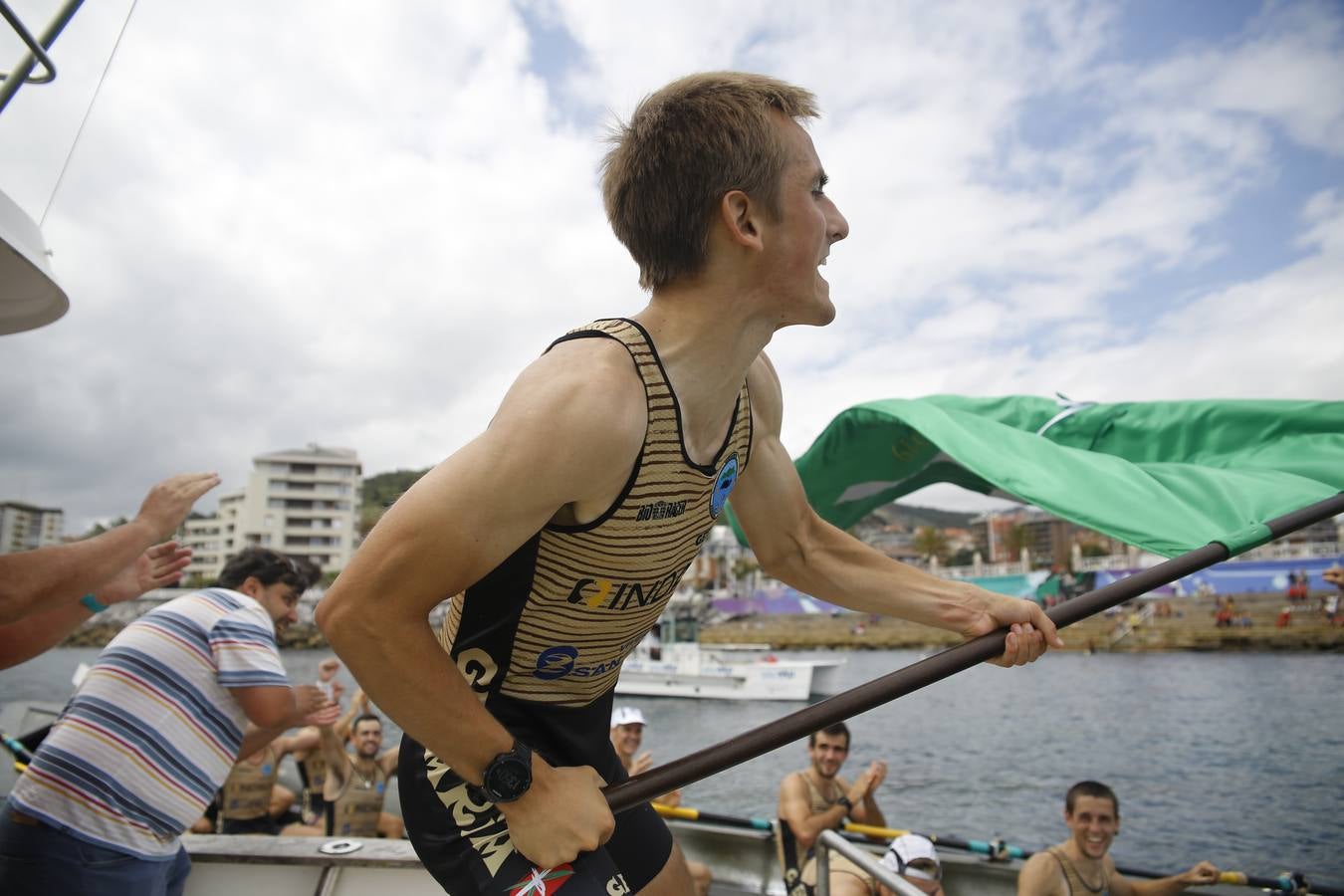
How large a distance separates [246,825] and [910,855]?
→ 5978mm

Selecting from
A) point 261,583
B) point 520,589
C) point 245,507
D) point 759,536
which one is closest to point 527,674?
point 520,589

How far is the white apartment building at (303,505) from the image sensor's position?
100 meters

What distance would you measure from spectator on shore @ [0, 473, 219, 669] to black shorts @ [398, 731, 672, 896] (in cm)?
158

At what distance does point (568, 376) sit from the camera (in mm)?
1577

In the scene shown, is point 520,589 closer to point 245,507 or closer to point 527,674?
point 527,674

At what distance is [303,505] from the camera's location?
102 meters

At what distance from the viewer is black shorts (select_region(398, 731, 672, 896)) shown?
165cm

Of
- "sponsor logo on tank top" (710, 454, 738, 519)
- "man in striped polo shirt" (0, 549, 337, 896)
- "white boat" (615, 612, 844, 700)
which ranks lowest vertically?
"white boat" (615, 612, 844, 700)

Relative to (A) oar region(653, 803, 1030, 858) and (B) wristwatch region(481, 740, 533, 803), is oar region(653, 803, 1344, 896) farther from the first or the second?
(B) wristwatch region(481, 740, 533, 803)

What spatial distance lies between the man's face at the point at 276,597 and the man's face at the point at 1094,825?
17.2 ft

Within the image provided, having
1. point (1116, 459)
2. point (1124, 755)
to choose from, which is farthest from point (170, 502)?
point (1124, 755)

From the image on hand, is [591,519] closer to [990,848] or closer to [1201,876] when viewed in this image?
[990,848]

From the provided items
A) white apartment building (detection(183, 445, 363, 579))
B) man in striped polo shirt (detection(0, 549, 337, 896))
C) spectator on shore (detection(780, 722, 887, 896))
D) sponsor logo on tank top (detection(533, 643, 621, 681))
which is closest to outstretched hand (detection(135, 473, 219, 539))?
man in striped polo shirt (detection(0, 549, 337, 896))

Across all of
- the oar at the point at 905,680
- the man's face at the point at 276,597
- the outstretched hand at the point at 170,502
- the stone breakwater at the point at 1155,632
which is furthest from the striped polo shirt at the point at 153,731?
the stone breakwater at the point at 1155,632
